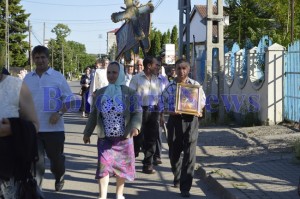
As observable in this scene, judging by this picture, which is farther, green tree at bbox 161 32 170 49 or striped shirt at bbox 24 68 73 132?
green tree at bbox 161 32 170 49

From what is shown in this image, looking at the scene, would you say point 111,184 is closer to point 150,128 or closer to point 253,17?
point 150,128

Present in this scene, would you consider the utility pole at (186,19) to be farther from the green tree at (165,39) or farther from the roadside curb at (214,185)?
the green tree at (165,39)

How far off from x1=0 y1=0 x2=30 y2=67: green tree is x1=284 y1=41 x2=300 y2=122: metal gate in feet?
167

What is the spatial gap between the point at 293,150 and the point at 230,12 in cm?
3790

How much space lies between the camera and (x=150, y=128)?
28.9 ft

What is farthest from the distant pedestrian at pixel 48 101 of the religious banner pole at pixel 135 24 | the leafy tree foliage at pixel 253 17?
the leafy tree foliage at pixel 253 17

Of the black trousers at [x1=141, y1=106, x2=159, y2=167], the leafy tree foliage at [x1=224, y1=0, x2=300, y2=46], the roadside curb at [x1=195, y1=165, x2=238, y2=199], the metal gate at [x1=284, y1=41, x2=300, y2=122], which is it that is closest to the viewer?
the roadside curb at [x1=195, y1=165, x2=238, y2=199]

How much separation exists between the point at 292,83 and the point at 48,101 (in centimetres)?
799

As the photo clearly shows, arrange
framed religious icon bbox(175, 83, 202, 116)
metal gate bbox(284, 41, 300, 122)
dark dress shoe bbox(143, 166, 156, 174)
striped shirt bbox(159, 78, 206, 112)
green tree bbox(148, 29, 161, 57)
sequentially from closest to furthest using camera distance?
framed religious icon bbox(175, 83, 202, 116)
striped shirt bbox(159, 78, 206, 112)
dark dress shoe bbox(143, 166, 156, 174)
metal gate bbox(284, 41, 300, 122)
green tree bbox(148, 29, 161, 57)

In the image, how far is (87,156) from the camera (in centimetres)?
1033

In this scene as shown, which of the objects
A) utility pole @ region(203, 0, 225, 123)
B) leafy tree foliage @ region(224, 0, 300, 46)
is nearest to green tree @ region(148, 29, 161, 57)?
leafy tree foliage @ region(224, 0, 300, 46)

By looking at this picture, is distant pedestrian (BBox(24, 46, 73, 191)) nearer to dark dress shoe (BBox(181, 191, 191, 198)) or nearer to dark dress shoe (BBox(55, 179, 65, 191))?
dark dress shoe (BBox(55, 179, 65, 191))

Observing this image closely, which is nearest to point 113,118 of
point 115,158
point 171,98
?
point 115,158

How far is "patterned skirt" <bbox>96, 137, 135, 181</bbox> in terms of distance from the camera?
6137 mm
